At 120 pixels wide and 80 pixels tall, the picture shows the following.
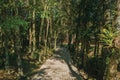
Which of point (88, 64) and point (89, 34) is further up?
point (89, 34)

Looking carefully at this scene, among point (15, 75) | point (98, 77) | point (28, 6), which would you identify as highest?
point (28, 6)

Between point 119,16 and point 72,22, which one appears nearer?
point 119,16

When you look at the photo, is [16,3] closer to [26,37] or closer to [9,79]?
[9,79]

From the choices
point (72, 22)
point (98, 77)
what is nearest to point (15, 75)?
point (98, 77)

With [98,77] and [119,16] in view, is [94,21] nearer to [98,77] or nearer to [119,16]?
[98,77]

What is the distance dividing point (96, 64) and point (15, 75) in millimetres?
16130

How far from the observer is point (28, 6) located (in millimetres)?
30375

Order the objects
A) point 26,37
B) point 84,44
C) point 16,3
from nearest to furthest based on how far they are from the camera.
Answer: point 16,3
point 84,44
point 26,37

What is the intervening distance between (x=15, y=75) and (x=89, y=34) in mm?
17688

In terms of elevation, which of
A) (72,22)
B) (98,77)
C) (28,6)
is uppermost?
(28,6)

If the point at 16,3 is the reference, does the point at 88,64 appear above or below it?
below

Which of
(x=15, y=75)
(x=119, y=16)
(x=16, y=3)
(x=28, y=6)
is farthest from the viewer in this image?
(x=28, y=6)

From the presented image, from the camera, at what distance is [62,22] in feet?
192

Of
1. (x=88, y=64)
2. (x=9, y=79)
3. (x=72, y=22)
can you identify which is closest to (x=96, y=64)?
(x=88, y=64)
